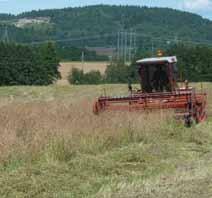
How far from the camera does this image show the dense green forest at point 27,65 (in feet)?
240

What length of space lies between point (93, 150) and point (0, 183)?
328 centimetres

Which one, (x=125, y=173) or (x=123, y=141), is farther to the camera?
(x=123, y=141)

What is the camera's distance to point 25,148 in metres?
9.05

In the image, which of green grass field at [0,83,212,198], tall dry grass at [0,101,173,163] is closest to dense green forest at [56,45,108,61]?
tall dry grass at [0,101,173,163]

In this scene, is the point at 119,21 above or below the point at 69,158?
above

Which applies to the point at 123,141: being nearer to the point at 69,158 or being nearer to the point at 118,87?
the point at 69,158

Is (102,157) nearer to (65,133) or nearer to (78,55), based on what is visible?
(65,133)

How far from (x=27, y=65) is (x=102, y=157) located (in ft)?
217

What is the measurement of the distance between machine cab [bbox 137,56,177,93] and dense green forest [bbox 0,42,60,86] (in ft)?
174

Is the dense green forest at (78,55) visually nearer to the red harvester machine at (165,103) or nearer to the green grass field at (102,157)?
the red harvester machine at (165,103)

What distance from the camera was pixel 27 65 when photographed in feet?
245

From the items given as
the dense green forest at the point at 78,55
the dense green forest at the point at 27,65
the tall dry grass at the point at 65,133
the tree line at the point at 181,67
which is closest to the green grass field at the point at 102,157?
the tall dry grass at the point at 65,133

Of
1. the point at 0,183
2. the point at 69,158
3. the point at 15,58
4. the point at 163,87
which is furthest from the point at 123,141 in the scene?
the point at 15,58

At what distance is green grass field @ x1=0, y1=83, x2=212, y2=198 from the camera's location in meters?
7.21
